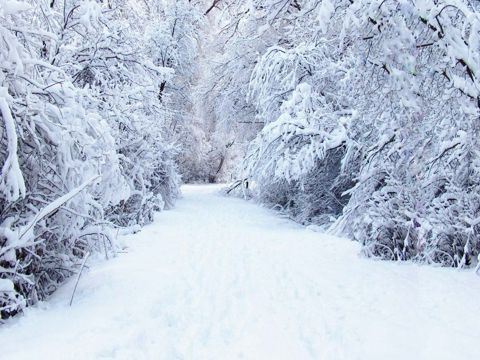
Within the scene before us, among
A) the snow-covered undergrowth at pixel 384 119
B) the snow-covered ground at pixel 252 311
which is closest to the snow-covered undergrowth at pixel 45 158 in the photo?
the snow-covered ground at pixel 252 311

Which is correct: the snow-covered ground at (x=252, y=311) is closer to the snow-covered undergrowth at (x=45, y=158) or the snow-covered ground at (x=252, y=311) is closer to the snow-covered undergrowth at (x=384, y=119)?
the snow-covered undergrowth at (x=45, y=158)

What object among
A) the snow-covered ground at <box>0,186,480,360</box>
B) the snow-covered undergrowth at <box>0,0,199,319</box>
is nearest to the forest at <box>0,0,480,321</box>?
the snow-covered undergrowth at <box>0,0,199,319</box>

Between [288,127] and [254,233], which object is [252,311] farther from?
[288,127]

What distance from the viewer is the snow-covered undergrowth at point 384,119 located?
14.1ft

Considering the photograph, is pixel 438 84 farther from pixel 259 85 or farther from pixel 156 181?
pixel 156 181

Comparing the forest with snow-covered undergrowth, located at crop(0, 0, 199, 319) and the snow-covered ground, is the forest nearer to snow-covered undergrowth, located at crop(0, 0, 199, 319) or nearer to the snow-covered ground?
snow-covered undergrowth, located at crop(0, 0, 199, 319)

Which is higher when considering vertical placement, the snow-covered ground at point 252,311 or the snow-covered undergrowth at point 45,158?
the snow-covered undergrowth at point 45,158

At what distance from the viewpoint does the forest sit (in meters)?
4.18

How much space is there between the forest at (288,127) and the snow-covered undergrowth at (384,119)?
0.07 feet

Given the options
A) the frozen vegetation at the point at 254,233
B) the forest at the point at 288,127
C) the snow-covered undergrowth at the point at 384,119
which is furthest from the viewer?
the snow-covered undergrowth at the point at 384,119

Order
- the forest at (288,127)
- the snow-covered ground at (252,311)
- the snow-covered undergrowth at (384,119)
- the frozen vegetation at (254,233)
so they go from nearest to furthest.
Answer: the snow-covered ground at (252,311), the frozen vegetation at (254,233), the forest at (288,127), the snow-covered undergrowth at (384,119)

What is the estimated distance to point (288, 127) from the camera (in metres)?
10.2

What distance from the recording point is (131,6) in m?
8.46

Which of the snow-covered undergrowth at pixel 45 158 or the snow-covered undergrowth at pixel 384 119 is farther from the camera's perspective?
the snow-covered undergrowth at pixel 384 119
